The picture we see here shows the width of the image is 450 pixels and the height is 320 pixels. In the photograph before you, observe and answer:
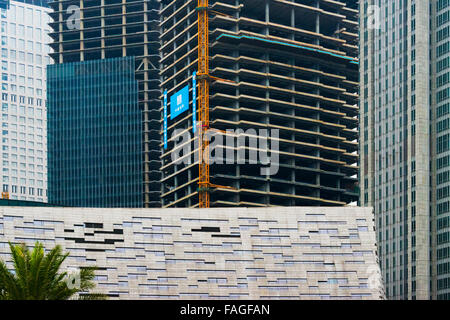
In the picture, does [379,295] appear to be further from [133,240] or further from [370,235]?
[133,240]

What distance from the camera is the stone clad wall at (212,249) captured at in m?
120

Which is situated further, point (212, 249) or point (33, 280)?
point (212, 249)

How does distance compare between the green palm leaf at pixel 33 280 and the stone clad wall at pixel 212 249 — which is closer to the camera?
the green palm leaf at pixel 33 280

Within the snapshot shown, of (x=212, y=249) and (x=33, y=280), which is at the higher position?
(x=212, y=249)

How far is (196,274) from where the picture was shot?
121562mm

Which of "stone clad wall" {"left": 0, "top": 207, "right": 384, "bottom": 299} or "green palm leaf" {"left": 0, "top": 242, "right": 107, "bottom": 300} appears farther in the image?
"stone clad wall" {"left": 0, "top": 207, "right": 384, "bottom": 299}

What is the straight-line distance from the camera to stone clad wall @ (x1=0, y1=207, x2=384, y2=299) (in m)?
120

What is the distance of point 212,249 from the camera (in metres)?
125
